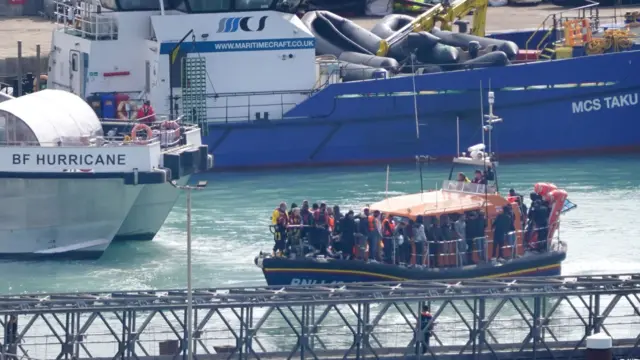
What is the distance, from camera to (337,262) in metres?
24.2

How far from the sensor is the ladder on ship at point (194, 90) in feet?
115

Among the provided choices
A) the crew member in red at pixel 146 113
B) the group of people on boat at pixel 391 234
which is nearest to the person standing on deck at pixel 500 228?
the group of people on boat at pixel 391 234

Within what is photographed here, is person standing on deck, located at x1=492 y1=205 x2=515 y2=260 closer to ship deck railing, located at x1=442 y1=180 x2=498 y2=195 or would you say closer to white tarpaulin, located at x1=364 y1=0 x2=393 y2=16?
ship deck railing, located at x1=442 y1=180 x2=498 y2=195

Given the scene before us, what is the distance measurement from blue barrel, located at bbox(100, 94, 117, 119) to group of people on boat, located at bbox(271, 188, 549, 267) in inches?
406

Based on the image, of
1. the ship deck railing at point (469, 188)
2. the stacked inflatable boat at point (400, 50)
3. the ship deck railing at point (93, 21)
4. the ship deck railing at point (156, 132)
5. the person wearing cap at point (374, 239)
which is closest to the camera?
the person wearing cap at point (374, 239)

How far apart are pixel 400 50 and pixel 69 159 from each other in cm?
1268

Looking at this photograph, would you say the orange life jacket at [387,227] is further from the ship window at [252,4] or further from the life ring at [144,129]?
the ship window at [252,4]

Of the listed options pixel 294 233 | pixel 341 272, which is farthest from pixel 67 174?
pixel 341 272

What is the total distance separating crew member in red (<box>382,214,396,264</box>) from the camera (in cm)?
2427

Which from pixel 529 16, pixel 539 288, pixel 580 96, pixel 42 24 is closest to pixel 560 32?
pixel 580 96

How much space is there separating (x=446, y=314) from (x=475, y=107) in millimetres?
12856

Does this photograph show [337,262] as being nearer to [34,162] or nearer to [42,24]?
[34,162]

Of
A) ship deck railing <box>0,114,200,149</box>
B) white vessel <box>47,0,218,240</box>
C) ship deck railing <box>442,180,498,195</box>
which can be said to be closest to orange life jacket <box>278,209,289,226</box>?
ship deck railing <box>442,180,498,195</box>

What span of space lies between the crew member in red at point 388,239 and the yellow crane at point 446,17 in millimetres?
14823
